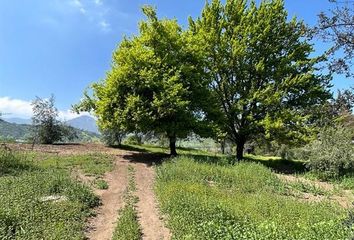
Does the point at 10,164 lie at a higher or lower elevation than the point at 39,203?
higher

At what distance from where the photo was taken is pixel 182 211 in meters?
10.5

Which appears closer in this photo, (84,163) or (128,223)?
(128,223)

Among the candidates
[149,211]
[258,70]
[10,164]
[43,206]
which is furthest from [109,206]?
[258,70]

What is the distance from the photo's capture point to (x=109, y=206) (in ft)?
41.7

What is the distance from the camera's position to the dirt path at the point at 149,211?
9844 mm

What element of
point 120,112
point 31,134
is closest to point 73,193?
point 120,112

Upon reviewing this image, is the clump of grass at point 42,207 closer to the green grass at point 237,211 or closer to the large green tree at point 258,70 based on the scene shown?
the green grass at point 237,211

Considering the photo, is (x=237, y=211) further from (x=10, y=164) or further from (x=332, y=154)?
(x=332, y=154)

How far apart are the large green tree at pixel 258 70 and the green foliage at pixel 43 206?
15.1 meters

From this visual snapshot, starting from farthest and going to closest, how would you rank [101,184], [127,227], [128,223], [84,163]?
[84,163], [101,184], [128,223], [127,227]

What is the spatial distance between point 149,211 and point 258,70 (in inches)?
727

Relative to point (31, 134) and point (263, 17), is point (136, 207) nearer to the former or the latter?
point (263, 17)

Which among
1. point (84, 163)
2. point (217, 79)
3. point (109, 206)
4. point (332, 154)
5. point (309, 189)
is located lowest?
point (109, 206)

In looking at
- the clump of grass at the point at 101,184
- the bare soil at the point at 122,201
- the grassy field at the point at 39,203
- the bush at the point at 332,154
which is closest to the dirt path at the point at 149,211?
the bare soil at the point at 122,201
